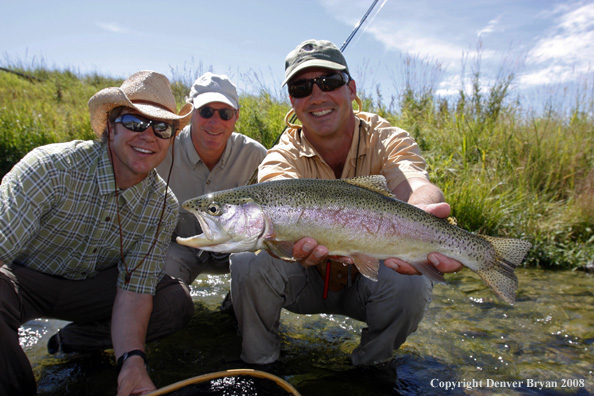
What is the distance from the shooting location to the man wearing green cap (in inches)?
116

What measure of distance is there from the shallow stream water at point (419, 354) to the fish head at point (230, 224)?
1116 mm

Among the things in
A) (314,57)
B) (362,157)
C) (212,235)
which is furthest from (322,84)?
(212,235)

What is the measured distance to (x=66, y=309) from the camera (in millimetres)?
3039

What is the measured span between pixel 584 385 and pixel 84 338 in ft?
12.2

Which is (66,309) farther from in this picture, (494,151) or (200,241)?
(494,151)

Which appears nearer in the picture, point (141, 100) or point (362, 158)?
point (141, 100)

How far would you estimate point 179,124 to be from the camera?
10.6 ft

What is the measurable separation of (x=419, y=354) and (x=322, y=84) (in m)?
2.37

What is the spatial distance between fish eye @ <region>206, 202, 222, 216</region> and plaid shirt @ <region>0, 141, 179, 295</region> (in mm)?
726

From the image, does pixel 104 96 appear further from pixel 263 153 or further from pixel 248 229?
pixel 263 153

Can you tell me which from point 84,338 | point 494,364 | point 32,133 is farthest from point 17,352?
point 32,133

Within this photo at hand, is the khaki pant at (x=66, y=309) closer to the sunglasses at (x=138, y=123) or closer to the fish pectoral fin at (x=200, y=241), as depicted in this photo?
the fish pectoral fin at (x=200, y=241)
